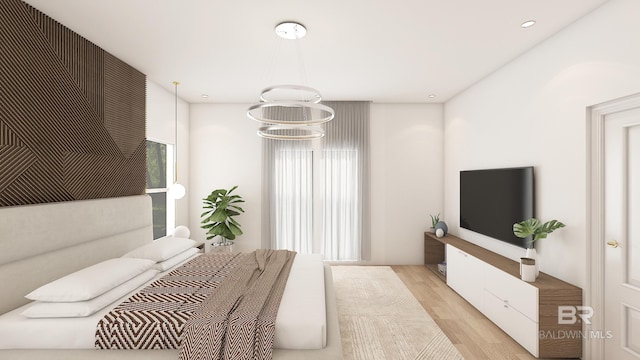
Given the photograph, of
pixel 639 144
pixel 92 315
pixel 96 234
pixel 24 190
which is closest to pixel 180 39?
pixel 24 190

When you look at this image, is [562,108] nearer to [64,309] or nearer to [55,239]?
[64,309]

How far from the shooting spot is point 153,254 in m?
2.84

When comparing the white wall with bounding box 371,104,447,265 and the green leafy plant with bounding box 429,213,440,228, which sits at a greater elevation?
the white wall with bounding box 371,104,447,265

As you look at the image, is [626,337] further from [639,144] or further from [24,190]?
[24,190]

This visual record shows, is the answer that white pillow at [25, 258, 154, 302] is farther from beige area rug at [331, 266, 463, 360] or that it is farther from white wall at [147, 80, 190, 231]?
white wall at [147, 80, 190, 231]

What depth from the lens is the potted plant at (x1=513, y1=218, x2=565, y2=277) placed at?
2.56m

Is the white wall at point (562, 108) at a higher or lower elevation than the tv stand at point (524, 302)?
higher

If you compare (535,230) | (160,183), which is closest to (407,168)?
(535,230)

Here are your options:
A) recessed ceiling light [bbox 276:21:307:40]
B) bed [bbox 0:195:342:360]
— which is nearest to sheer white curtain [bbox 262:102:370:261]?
bed [bbox 0:195:342:360]

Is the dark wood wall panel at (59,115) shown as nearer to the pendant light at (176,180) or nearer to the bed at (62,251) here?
the bed at (62,251)

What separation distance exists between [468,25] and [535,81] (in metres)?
0.98

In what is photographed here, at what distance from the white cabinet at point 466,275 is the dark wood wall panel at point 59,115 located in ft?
13.1

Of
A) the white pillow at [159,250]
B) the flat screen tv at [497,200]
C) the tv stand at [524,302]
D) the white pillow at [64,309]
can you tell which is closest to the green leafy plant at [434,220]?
the flat screen tv at [497,200]

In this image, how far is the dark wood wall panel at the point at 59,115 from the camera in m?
2.11
